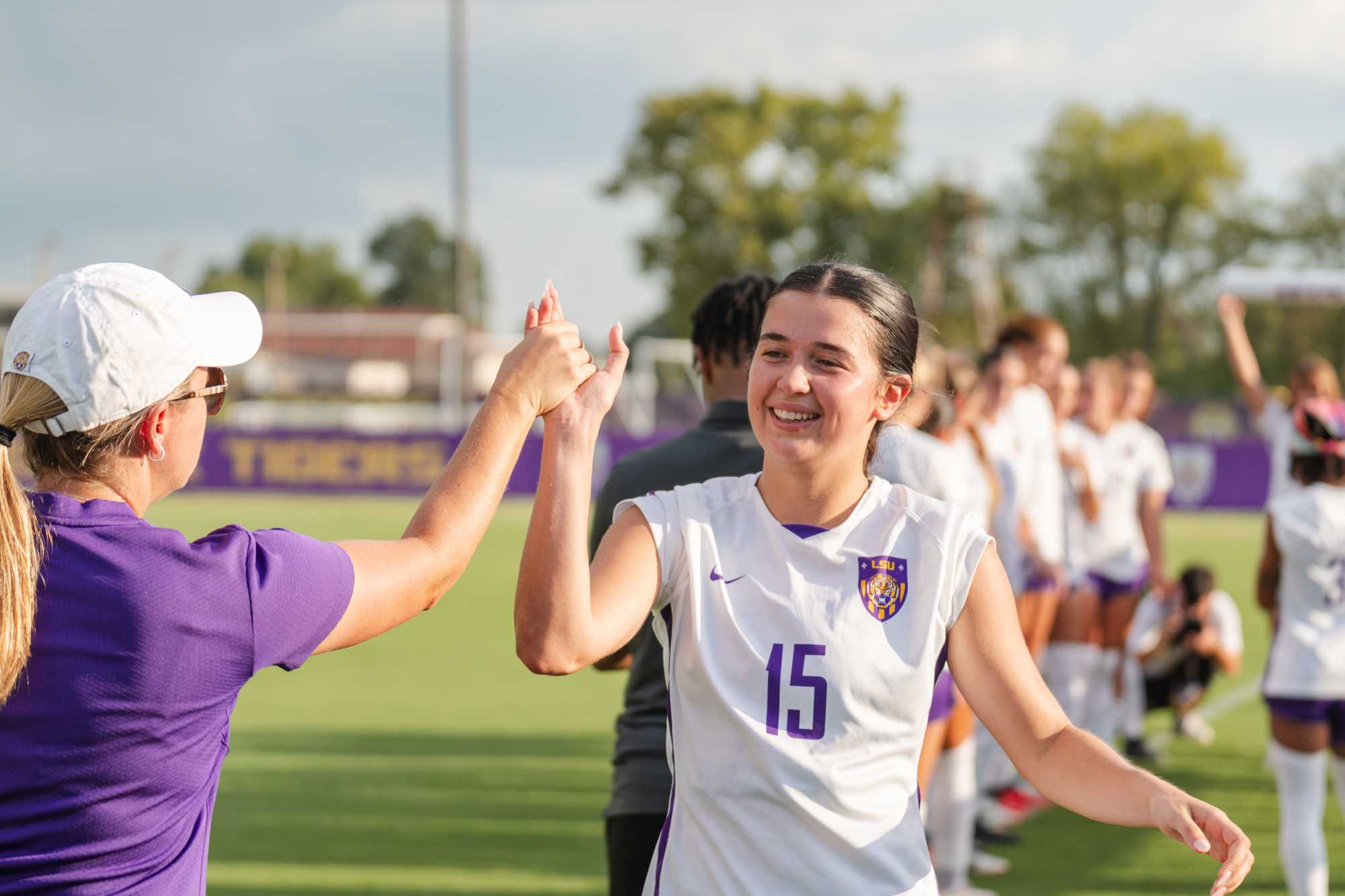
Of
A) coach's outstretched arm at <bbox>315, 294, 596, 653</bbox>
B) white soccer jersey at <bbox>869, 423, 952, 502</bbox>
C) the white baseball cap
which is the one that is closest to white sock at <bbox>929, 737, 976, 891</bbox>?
white soccer jersey at <bbox>869, 423, 952, 502</bbox>

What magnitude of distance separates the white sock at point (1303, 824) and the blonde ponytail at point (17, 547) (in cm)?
Result: 425

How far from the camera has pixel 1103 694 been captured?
8227 mm

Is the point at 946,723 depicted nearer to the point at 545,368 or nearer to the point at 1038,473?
the point at 1038,473

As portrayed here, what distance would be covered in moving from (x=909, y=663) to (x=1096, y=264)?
6720cm

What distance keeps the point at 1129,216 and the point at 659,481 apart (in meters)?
66.6

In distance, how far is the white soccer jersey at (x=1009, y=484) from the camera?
689 cm

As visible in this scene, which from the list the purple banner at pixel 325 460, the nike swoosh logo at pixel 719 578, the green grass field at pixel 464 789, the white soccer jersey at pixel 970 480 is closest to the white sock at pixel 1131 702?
the green grass field at pixel 464 789

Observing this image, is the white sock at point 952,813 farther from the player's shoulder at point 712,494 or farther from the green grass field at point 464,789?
the player's shoulder at point 712,494

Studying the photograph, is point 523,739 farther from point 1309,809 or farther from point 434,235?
point 434,235

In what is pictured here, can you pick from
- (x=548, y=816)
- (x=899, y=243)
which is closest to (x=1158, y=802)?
(x=548, y=816)

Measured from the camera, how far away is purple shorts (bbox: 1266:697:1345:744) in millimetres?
4918

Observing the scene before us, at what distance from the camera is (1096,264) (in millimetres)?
66250

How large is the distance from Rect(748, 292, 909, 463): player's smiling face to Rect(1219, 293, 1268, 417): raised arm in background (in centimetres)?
525

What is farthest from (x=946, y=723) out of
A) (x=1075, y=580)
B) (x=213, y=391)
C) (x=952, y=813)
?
(x=213, y=391)
